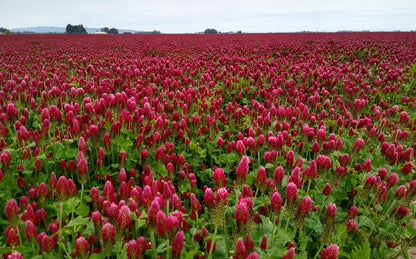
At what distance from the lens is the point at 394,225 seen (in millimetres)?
2949

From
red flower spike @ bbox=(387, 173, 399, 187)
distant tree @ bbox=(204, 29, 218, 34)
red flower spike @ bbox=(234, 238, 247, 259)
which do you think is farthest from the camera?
distant tree @ bbox=(204, 29, 218, 34)

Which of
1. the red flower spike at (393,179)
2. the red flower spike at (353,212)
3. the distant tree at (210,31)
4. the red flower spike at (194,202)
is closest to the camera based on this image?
the red flower spike at (194,202)

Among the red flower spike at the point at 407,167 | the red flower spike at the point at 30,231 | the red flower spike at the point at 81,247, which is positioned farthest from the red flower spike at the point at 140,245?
the red flower spike at the point at 407,167

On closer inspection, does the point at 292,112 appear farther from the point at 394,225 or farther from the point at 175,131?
the point at 394,225

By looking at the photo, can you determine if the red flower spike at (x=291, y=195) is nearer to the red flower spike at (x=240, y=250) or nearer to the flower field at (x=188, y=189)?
the flower field at (x=188, y=189)

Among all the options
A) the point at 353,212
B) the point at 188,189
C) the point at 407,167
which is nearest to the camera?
the point at 353,212

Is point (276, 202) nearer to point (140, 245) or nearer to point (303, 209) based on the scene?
point (303, 209)

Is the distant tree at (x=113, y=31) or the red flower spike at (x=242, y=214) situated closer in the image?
the red flower spike at (x=242, y=214)

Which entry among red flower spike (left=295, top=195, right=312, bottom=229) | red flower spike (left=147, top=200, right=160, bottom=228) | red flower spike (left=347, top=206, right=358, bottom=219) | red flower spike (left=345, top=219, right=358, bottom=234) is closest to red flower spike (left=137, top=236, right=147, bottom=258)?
red flower spike (left=147, top=200, right=160, bottom=228)

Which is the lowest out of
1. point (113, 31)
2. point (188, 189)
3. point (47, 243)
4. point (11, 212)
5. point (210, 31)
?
point (188, 189)

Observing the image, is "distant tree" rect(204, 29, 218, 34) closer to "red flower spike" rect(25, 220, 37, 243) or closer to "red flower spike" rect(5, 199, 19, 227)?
"red flower spike" rect(5, 199, 19, 227)

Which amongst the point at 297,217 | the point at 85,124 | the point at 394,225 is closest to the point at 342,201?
the point at 394,225

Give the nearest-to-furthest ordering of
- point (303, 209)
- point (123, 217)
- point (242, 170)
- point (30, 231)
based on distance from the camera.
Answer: point (123, 217)
point (30, 231)
point (303, 209)
point (242, 170)

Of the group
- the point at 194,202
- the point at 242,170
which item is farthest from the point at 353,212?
the point at 194,202
